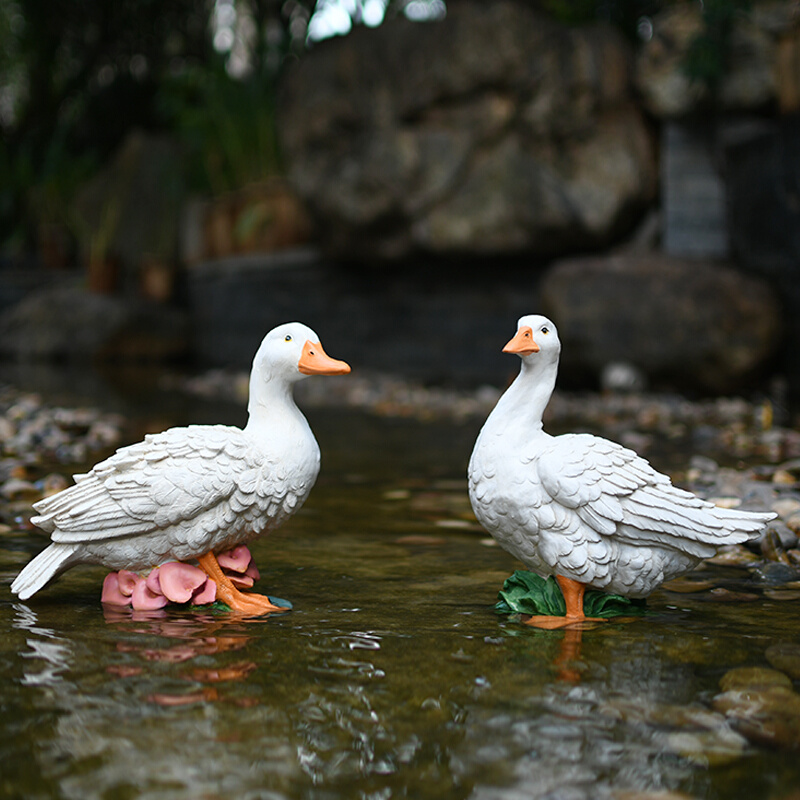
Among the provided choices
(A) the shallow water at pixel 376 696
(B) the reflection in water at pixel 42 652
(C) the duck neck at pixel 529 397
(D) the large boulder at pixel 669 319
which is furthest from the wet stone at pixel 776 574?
(D) the large boulder at pixel 669 319

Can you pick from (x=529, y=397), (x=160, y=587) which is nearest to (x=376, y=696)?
(x=160, y=587)

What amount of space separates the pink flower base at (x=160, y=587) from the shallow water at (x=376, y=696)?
0.17 feet

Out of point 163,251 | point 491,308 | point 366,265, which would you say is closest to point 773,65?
point 491,308

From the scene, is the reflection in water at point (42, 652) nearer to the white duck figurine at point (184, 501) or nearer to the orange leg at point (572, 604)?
the white duck figurine at point (184, 501)

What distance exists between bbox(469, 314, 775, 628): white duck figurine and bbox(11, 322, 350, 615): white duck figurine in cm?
56

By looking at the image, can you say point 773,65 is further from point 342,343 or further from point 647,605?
point 647,605

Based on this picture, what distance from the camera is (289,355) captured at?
9.39ft

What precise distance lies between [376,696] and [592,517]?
820 mm

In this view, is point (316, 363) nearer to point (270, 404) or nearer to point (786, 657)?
point (270, 404)

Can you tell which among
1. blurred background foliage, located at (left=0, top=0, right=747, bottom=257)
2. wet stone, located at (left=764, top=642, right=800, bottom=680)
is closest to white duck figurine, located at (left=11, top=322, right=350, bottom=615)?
wet stone, located at (left=764, top=642, right=800, bottom=680)

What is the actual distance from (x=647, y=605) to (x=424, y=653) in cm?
82

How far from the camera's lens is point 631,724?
6.25ft

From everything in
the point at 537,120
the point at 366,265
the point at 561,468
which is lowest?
the point at 561,468

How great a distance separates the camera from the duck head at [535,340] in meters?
2.75
